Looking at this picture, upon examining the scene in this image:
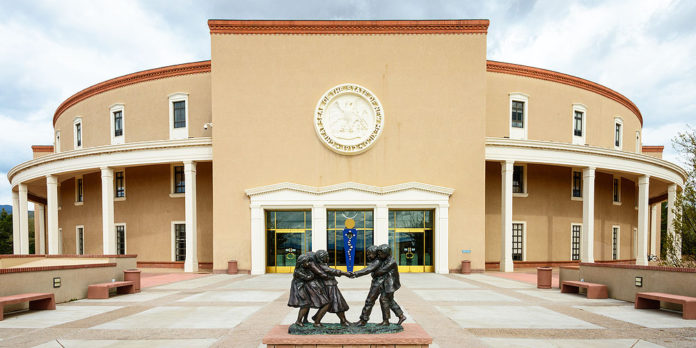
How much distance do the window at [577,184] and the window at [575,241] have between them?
7.17ft

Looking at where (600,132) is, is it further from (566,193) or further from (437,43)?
(437,43)

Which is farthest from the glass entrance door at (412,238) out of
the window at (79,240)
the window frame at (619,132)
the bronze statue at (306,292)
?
the window at (79,240)

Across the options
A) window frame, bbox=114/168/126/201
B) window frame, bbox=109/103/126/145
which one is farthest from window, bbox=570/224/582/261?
window frame, bbox=109/103/126/145

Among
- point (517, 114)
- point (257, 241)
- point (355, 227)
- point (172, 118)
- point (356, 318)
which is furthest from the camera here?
point (517, 114)

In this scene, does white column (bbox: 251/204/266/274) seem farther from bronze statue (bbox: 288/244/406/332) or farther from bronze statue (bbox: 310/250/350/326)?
bronze statue (bbox: 310/250/350/326)

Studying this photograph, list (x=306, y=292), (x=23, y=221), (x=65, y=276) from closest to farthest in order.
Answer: (x=306, y=292)
(x=65, y=276)
(x=23, y=221)

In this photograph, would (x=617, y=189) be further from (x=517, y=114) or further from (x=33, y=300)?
(x=33, y=300)

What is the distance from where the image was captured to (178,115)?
2545 centimetres

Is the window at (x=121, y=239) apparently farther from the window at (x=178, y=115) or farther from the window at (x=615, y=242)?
the window at (x=615, y=242)

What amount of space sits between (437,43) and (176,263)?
2156 centimetres

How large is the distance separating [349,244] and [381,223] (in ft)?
6.98

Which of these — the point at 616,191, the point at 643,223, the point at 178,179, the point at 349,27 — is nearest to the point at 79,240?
the point at 178,179

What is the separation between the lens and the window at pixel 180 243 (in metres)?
24.2

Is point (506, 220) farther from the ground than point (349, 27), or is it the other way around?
Result: point (349, 27)
